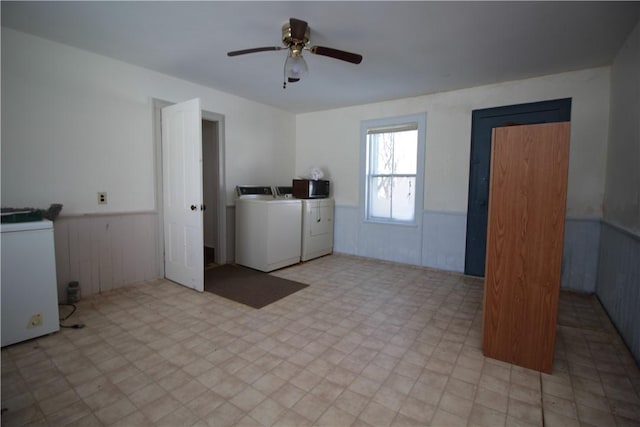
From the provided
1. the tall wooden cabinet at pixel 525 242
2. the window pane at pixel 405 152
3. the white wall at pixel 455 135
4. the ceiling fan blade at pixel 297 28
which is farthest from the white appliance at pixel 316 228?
the tall wooden cabinet at pixel 525 242

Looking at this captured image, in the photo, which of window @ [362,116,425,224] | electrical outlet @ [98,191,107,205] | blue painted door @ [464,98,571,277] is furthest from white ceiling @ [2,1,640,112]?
electrical outlet @ [98,191,107,205]

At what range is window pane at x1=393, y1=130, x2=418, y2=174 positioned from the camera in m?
4.23

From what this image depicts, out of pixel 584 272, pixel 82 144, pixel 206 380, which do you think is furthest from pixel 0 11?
pixel 584 272

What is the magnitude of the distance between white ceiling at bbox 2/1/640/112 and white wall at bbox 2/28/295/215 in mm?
168

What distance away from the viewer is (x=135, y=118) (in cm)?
320

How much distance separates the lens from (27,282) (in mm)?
2090

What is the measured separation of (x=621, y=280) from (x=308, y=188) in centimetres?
346

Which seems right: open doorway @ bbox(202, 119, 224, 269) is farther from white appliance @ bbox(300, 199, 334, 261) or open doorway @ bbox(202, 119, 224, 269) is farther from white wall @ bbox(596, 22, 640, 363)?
white wall @ bbox(596, 22, 640, 363)

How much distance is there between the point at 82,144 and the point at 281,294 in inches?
97.9

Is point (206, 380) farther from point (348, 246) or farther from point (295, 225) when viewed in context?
point (348, 246)

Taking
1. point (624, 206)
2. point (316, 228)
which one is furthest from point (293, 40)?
point (624, 206)

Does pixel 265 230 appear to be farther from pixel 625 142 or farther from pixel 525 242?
pixel 625 142

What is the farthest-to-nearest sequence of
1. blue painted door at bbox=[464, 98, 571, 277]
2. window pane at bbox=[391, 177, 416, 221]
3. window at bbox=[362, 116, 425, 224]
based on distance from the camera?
window pane at bbox=[391, 177, 416, 221] → window at bbox=[362, 116, 425, 224] → blue painted door at bbox=[464, 98, 571, 277]

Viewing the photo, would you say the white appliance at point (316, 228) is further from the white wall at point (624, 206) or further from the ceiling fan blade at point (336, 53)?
the white wall at point (624, 206)
